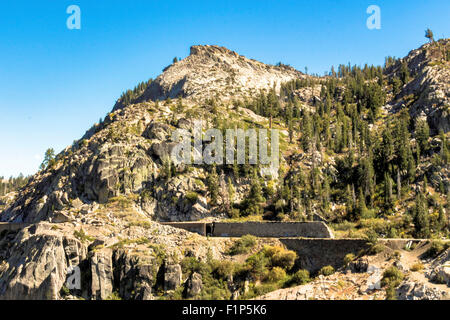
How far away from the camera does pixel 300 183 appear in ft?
235

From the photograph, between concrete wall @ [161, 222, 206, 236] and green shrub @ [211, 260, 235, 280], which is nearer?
green shrub @ [211, 260, 235, 280]

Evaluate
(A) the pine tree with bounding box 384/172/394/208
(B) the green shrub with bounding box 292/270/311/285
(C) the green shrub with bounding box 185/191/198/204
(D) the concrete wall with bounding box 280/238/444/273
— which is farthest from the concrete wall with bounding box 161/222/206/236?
(A) the pine tree with bounding box 384/172/394/208

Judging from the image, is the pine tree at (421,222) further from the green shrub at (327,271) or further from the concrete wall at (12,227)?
the concrete wall at (12,227)

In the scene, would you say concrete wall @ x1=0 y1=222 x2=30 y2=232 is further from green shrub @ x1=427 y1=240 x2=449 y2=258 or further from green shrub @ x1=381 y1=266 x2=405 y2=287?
green shrub @ x1=427 y1=240 x2=449 y2=258

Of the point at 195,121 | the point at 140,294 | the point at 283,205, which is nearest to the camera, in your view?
the point at 140,294

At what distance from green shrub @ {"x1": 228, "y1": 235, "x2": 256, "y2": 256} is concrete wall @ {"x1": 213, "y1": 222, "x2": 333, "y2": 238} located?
228 centimetres

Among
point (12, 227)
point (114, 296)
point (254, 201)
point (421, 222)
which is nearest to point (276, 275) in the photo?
point (114, 296)

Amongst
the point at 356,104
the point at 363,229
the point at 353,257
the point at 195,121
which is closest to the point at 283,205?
the point at 363,229

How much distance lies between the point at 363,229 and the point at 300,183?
15.8 meters

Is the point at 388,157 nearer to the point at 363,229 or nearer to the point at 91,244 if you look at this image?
the point at 363,229

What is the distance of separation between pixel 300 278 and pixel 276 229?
9514 mm

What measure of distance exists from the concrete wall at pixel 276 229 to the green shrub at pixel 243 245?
2278 mm

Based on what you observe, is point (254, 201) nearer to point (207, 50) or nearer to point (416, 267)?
point (416, 267)

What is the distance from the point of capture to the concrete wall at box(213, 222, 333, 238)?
163 ft
